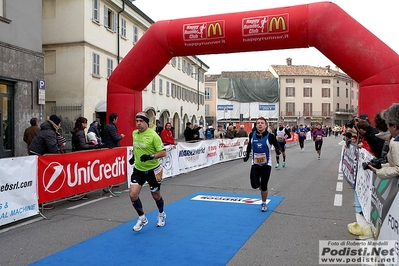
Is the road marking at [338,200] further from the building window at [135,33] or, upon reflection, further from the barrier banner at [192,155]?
the building window at [135,33]

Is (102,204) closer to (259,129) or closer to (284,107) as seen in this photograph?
(259,129)

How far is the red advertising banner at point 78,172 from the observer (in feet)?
23.3

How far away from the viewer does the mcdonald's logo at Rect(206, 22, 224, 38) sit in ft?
34.2

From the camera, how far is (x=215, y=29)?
1048 cm

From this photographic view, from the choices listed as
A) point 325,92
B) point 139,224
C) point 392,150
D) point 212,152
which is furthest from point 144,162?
point 325,92

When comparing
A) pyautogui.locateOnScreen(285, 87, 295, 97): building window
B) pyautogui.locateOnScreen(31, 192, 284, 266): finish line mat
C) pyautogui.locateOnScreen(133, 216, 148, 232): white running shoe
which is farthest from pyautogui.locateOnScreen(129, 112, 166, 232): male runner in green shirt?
pyautogui.locateOnScreen(285, 87, 295, 97): building window

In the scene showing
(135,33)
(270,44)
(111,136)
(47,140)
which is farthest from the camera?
(135,33)

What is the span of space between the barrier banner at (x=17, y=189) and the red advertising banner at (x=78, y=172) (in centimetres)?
20

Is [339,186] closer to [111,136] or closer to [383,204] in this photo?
[383,204]

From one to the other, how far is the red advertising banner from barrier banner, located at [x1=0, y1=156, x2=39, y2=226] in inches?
7.7

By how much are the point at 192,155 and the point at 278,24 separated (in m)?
6.01

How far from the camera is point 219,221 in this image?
639 cm

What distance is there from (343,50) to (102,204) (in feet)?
22.9

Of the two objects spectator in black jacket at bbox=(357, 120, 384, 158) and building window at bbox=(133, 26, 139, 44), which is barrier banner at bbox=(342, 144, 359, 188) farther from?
building window at bbox=(133, 26, 139, 44)
